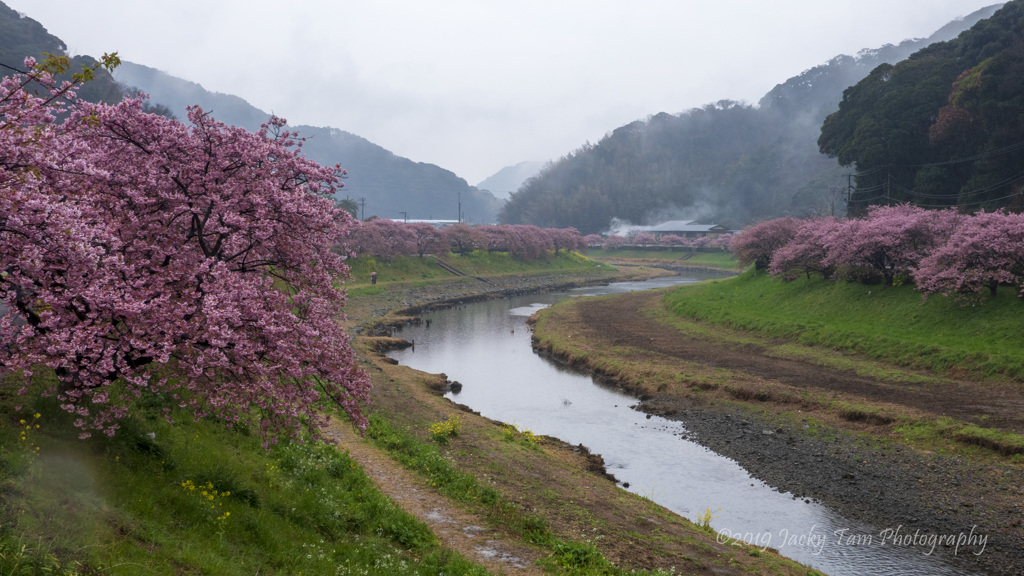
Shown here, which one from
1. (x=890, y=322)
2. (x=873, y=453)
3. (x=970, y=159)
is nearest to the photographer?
(x=873, y=453)

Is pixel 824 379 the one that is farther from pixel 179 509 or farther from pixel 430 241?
pixel 430 241

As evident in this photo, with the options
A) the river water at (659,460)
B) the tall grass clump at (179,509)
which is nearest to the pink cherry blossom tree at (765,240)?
the river water at (659,460)

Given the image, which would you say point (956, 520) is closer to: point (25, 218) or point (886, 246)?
point (25, 218)

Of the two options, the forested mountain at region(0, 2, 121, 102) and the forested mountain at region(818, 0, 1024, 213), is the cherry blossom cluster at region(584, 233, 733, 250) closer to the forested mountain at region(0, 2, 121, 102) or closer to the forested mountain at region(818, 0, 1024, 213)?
the forested mountain at region(818, 0, 1024, 213)

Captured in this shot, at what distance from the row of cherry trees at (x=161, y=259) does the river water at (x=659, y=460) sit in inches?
489

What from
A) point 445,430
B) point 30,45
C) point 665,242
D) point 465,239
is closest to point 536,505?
point 445,430

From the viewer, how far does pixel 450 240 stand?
107m

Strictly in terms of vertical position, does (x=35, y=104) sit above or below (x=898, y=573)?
above

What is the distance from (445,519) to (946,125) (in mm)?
56008

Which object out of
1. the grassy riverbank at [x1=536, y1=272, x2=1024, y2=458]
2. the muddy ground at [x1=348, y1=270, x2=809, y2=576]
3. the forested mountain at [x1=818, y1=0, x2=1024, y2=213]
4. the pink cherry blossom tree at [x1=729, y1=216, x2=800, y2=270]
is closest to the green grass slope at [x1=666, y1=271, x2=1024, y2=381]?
the grassy riverbank at [x1=536, y1=272, x2=1024, y2=458]

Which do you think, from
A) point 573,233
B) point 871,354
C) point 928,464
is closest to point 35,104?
point 928,464

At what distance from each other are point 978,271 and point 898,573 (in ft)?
84.0

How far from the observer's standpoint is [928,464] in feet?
68.9

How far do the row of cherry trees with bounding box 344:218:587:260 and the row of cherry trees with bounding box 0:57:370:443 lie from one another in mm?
66084
